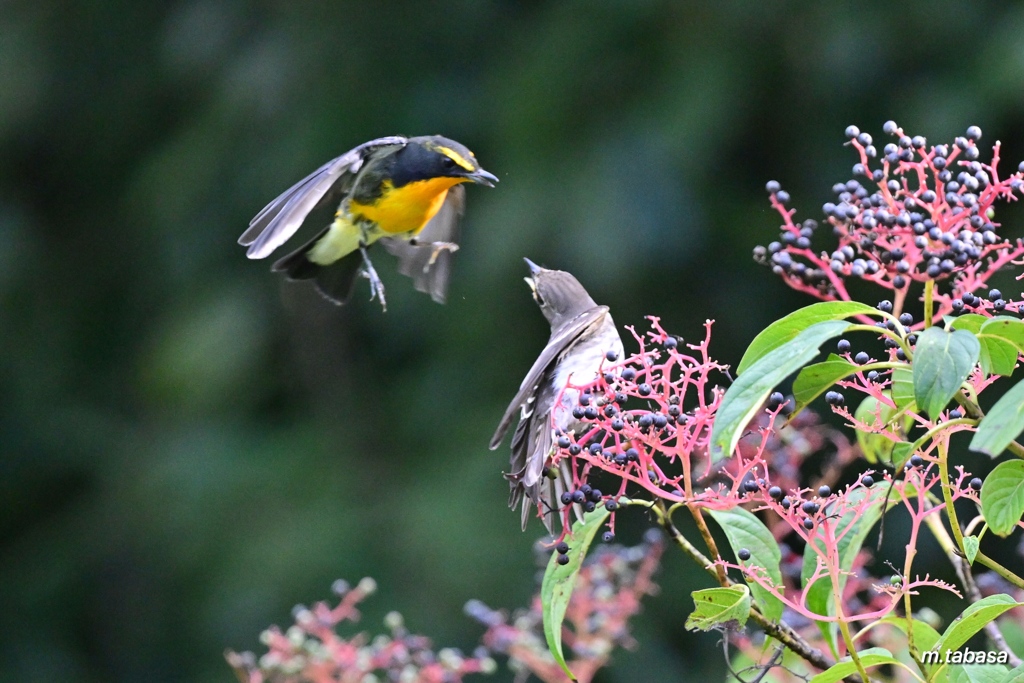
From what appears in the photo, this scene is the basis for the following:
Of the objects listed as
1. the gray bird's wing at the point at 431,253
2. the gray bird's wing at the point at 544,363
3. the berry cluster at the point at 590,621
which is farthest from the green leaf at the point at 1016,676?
the gray bird's wing at the point at 431,253

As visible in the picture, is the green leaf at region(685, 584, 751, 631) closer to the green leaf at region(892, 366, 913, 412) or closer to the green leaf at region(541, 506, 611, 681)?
the green leaf at region(541, 506, 611, 681)

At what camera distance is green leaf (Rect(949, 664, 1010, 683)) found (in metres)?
1.28

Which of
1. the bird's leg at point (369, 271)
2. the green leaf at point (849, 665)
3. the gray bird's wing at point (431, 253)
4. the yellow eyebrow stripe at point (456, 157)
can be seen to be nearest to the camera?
the green leaf at point (849, 665)

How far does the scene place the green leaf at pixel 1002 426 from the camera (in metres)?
0.94

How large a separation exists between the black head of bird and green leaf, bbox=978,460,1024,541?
5.10 feet

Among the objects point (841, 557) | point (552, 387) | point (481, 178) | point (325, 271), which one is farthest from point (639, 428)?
point (325, 271)

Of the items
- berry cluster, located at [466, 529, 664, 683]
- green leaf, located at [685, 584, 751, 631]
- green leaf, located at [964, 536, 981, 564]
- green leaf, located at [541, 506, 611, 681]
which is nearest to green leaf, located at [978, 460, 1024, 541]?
green leaf, located at [964, 536, 981, 564]

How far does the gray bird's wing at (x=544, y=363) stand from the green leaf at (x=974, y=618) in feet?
1.90

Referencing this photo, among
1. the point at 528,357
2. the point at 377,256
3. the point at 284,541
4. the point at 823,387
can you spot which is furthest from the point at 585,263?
the point at 823,387

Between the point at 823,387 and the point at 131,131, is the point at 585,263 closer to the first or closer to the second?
the point at 131,131

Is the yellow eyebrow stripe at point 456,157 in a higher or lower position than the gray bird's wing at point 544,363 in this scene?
higher

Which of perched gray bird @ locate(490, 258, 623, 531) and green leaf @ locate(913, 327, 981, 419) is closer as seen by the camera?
green leaf @ locate(913, 327, 981, 419)

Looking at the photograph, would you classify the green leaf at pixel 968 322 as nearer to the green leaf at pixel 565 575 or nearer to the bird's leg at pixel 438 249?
the green leaf at pixel 565 575

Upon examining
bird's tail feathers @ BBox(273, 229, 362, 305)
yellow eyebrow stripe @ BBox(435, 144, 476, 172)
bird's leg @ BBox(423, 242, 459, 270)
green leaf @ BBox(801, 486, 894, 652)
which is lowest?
green leaf @ BBox(801, 486, 894, 652)
